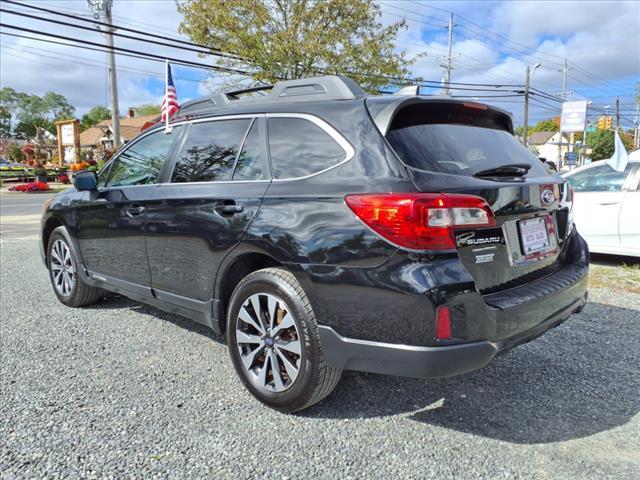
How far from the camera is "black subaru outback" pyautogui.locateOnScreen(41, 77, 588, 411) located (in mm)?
2254

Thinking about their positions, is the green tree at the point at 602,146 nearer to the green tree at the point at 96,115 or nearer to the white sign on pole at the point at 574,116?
the white sign on pole at the point at 574,116

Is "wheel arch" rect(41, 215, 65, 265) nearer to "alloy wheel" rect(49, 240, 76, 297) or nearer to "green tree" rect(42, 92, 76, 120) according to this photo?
"alloy wheel" rect(49, 240, 76, 297)

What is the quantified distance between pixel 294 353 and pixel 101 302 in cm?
307

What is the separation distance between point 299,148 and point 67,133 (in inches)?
1527

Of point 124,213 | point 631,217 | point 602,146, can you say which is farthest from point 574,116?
point 602,146

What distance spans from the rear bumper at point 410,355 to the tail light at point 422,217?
0.47m

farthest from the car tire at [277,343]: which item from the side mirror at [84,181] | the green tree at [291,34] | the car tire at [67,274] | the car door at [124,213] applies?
the green tree at [291,34]

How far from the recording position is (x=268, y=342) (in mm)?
2797

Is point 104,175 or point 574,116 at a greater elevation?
point 574,116

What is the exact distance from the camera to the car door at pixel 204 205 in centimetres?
294

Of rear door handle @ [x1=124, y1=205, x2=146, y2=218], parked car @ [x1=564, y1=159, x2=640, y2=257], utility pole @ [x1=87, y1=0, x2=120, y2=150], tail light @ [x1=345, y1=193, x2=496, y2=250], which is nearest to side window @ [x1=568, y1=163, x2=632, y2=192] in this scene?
parked car @ [x1=564, y1=159, x2=640, y2=257]

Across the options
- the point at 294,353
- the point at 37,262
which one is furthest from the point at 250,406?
the point at 37,262

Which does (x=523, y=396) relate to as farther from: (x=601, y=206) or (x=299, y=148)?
(x=601, y=206)

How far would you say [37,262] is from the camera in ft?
23.4
